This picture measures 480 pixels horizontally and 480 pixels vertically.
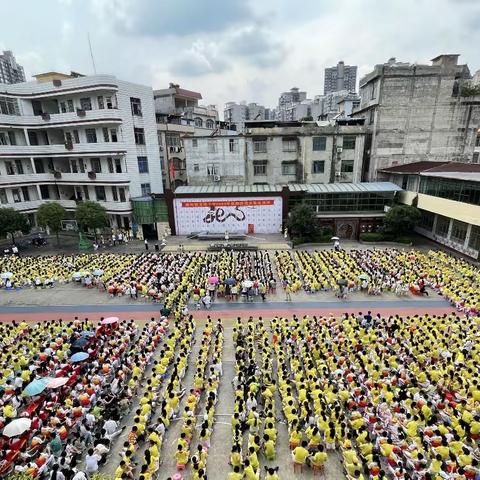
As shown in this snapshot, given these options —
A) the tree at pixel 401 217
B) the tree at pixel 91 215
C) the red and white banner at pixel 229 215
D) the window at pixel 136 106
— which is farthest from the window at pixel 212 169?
the tree at pixel 401 217

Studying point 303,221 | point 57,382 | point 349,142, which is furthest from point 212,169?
point 57,382

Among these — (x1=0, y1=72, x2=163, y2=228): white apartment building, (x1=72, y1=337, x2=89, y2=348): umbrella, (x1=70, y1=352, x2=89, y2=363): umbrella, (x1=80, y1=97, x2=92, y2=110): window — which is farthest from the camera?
(x1=80, y1=97, x2=92, y2=110): window

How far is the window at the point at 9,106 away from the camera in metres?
33.1

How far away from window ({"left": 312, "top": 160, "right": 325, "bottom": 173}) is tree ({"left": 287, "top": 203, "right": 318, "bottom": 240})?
385 inches

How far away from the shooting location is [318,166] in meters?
38.6

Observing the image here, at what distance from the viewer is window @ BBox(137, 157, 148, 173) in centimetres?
3489

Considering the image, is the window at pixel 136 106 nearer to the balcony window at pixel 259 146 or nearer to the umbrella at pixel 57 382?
the balcony window at pixel 259 146

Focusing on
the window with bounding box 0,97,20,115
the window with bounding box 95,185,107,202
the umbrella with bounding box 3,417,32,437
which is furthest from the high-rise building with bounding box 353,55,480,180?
the window with bounding box 0,97,20,115

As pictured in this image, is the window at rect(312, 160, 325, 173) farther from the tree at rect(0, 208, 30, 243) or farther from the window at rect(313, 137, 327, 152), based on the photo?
the tree at rect(0, 208, 30, 243)

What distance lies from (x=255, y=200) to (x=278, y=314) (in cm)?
1682

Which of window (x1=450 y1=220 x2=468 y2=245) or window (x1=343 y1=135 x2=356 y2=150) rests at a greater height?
window (x1=343 y1=135 x2=356 y2=150)

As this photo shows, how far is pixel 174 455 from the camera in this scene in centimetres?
1015

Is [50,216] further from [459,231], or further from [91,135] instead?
[459,231]

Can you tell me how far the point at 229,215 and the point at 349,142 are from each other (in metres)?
16.9
